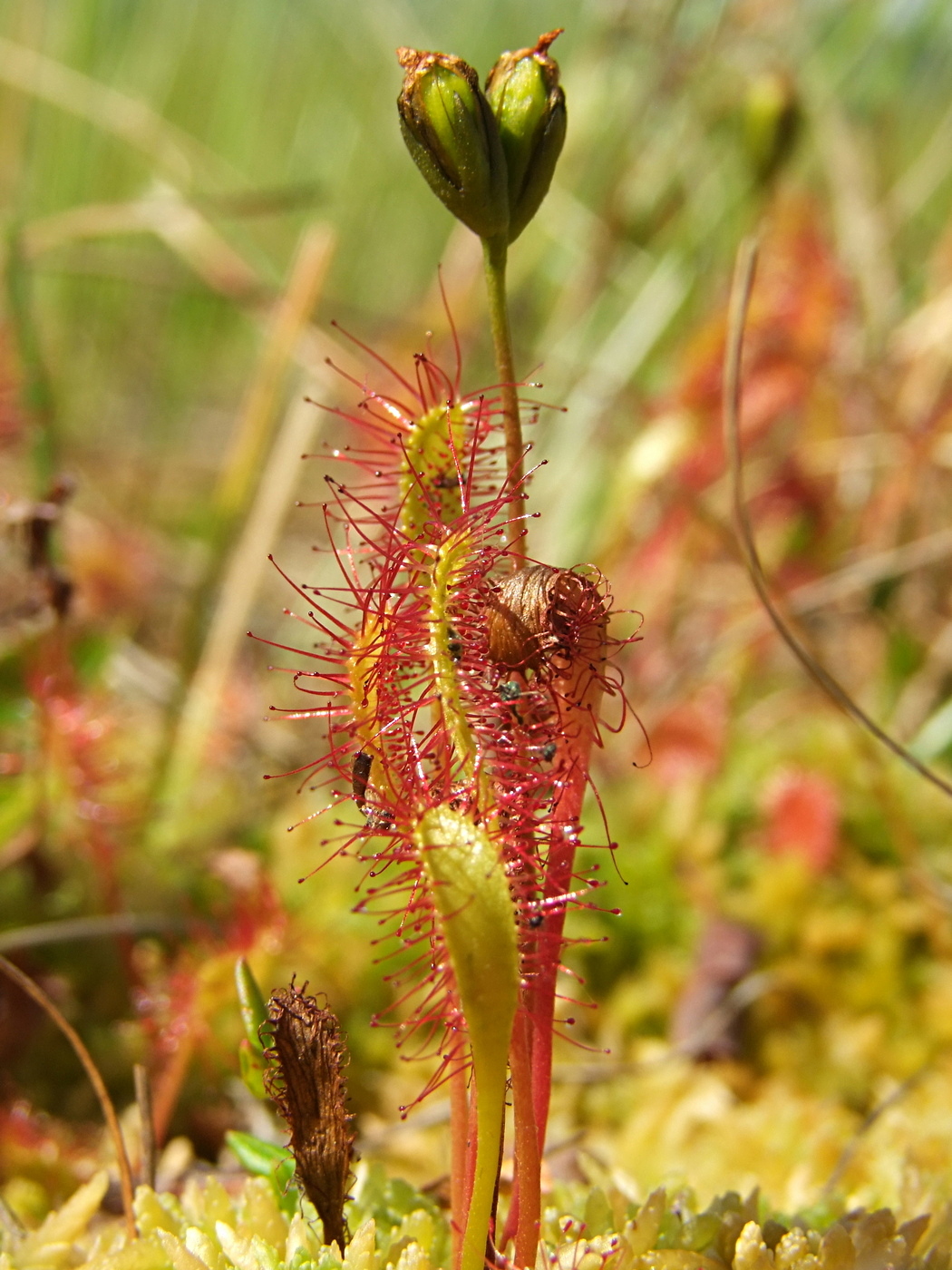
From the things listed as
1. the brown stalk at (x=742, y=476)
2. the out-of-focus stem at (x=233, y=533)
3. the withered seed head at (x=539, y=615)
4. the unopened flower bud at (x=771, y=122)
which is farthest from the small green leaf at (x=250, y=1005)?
the unopened flower bud at (x=771, y=122)

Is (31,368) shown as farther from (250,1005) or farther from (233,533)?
(250,1005)

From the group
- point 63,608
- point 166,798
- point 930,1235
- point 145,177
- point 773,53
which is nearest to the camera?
point 930,1235

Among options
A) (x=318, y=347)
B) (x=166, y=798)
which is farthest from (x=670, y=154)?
(x=166, y=798)

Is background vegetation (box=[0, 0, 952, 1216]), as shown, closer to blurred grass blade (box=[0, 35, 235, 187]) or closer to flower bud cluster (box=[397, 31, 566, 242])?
blurred grass blade (box=[0, 35, 235, 187])

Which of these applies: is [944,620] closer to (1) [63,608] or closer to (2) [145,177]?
(1) [63,608]

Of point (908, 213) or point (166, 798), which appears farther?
point (908, 213)

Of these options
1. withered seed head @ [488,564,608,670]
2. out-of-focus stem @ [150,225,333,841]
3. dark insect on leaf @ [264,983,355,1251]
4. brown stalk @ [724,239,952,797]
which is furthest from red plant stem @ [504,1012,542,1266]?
out-of-focus stem @ [150,225,333,841]

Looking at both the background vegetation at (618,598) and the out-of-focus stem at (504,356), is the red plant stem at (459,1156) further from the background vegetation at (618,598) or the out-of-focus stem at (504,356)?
the out-of-focus stem at (504,356)
